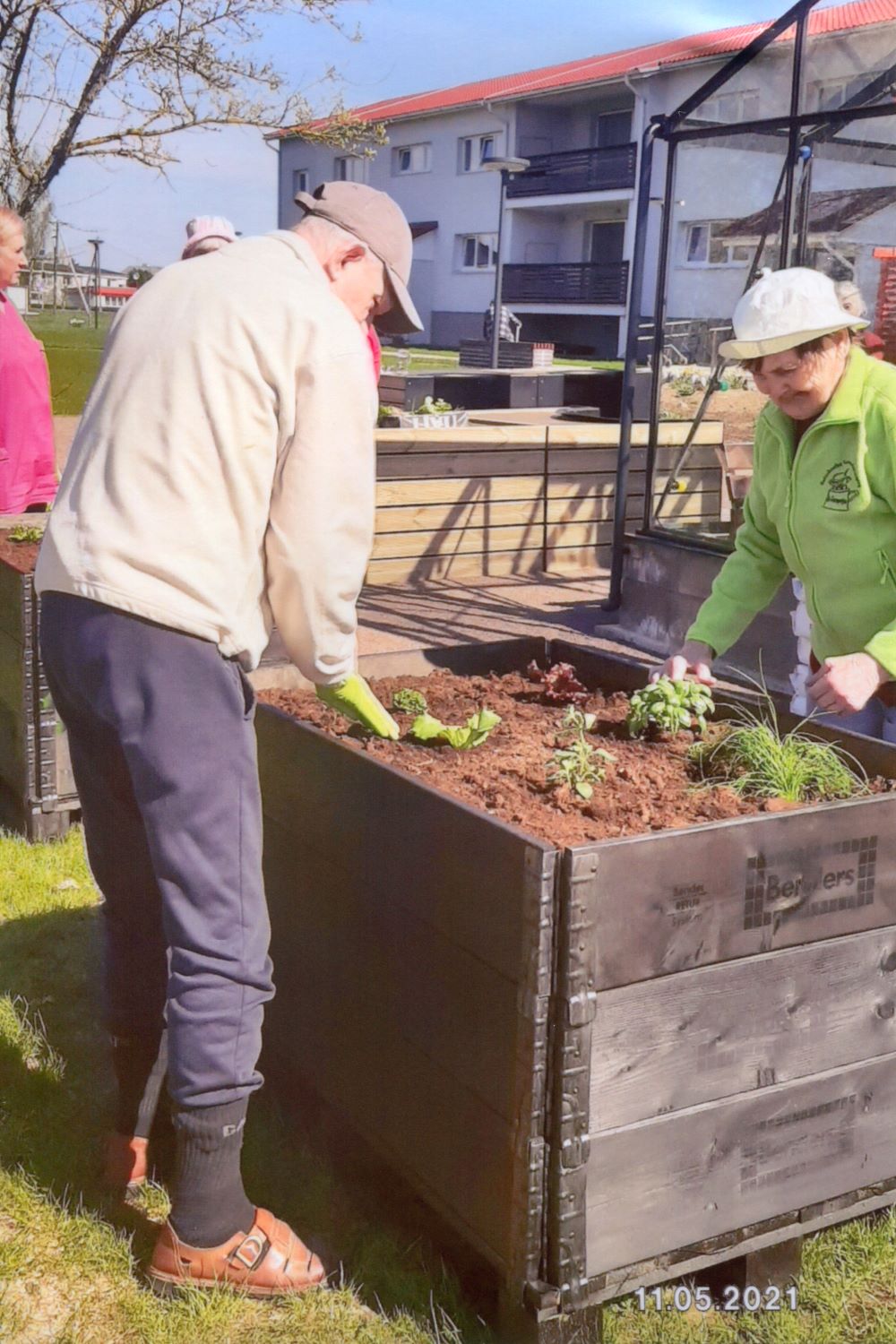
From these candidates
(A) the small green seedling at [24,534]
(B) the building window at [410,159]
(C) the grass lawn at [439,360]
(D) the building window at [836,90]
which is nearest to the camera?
(A) the small green seedling at [24,534]

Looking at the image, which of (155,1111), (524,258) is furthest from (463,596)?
(524,258)

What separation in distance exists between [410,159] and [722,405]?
1738 inches

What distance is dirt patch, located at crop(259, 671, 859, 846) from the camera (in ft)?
8.51

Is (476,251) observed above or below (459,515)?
above

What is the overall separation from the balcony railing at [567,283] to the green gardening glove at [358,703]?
38.1 m

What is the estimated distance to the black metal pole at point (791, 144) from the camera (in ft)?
25.4

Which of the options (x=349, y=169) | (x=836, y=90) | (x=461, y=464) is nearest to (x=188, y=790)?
(x=836, y=90)

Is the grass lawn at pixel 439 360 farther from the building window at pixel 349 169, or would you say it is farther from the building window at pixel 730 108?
the building window at pixel 730 108

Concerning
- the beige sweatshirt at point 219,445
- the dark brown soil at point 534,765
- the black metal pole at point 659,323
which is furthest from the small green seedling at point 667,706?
the black metal pole at point 659,323

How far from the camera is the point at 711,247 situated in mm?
8422

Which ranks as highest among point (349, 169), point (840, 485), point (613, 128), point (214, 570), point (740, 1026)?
point (613, 128)

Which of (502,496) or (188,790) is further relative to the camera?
(502,496)

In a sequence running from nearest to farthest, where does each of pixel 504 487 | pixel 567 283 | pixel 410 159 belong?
pixel 504 487 → pixel 567 283 → pixel 410 159

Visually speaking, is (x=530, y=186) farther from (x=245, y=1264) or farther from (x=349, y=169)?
(x=245, y=1264)
